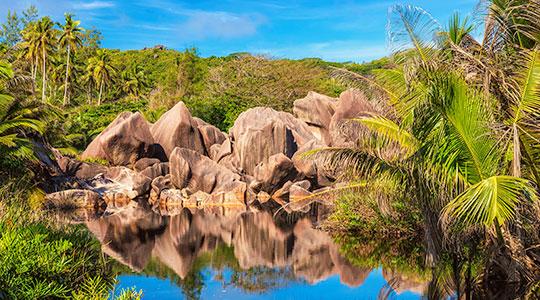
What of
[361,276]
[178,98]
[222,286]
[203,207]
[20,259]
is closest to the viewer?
[20,259]

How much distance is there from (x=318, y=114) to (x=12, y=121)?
2254cm

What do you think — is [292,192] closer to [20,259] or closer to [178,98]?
[178,98]

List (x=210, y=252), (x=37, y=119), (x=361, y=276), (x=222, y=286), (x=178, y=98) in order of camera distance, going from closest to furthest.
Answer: (x=222, y=286) < (x=361, y=276) < (x=210, y=252) < (x=37, y=119) < (x=178, y=98)

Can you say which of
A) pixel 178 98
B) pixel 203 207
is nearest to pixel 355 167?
pixel 203 207

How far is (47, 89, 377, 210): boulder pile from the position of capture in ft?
98.0

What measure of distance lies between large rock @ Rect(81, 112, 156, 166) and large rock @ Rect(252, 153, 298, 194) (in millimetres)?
6908

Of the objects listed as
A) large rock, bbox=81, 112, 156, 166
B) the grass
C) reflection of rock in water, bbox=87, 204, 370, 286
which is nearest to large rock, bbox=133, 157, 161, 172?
large rock, bbox=81, 112, 156, 166

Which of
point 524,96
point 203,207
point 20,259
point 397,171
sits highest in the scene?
point 524,96

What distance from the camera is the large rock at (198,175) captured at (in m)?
30.0

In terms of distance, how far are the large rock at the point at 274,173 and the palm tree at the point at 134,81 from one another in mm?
40068

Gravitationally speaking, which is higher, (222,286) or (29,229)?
(29,229)

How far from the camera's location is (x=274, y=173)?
30672 millimetres

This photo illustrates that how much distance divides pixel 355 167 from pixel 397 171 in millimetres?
753

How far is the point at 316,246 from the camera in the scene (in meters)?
17.3
